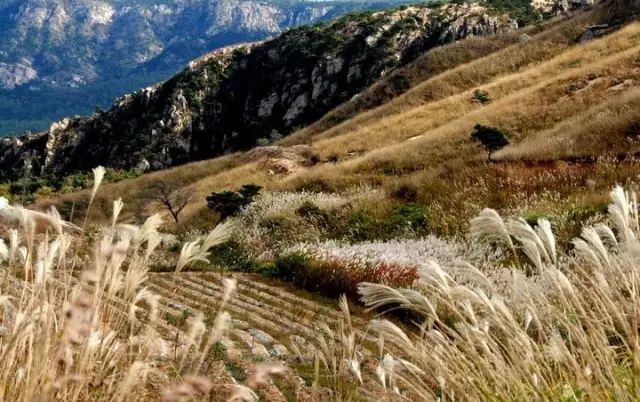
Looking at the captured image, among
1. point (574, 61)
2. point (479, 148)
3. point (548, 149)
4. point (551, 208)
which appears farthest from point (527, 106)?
point (551, 208)

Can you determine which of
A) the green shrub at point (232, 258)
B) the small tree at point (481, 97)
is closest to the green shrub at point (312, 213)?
the green shrub at point (232, 258)

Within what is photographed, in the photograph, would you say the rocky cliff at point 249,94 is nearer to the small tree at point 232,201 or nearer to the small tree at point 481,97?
the small tree at point 481,97

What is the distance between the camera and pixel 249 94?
349 feet

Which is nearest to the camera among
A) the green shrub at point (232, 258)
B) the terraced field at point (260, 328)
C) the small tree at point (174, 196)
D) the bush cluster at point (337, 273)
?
the terraced field at point (260, 328)

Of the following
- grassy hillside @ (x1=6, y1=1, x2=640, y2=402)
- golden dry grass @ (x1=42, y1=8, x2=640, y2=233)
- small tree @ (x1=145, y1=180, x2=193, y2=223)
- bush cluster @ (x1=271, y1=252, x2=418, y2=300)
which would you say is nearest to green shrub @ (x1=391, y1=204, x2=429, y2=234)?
grassy hillside @ (x1=6, y1=1, x2=640, y2=402)

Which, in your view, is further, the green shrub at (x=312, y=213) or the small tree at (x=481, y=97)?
the small tree at (x=481, y=97)

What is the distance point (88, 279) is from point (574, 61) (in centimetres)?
3974

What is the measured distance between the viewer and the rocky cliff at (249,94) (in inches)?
3629

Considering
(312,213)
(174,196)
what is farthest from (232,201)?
(174,196)

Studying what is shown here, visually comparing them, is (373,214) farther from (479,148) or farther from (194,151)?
(194,151)

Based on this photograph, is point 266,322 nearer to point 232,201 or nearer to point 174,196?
point 232,201

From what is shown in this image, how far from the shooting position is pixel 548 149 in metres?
18.8

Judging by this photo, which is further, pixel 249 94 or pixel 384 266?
pixel 249 94

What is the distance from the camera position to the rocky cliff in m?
92.2
